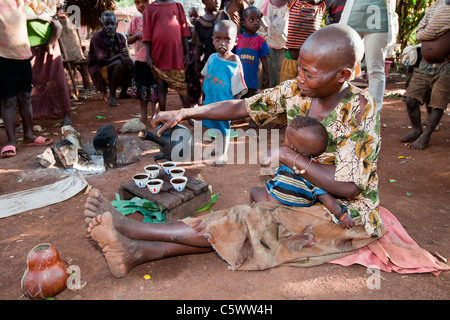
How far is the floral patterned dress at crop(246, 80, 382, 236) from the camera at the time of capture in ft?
5.82

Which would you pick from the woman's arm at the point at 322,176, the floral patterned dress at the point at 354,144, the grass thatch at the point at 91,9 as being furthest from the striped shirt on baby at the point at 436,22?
the grass thatch at the point at 91,9

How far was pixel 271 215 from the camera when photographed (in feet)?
6.50

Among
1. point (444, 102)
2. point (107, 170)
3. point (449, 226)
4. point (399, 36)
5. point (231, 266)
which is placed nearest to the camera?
point (231, 266)

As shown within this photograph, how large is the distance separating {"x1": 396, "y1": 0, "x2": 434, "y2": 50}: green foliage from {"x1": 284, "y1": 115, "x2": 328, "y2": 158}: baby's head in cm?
835

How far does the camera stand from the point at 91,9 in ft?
27.8

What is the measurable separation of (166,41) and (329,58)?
3581 millimetres

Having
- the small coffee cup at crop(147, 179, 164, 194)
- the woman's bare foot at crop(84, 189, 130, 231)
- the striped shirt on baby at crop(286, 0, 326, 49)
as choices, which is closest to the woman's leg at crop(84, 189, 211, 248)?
the woman's bare foot at crop(84, 189, 130, 231)

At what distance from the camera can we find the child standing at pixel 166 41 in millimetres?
4680

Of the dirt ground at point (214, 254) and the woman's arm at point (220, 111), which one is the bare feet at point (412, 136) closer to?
Answer: the dirt ground at point (214, 254)

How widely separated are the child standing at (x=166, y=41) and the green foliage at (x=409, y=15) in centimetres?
661

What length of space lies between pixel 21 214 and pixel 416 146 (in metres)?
4.56

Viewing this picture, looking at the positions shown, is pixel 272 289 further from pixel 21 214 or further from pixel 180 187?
pixel 21 214

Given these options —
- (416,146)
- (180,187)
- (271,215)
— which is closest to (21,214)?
(180,187)

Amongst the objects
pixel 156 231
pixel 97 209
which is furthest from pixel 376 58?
pixel 97 209
